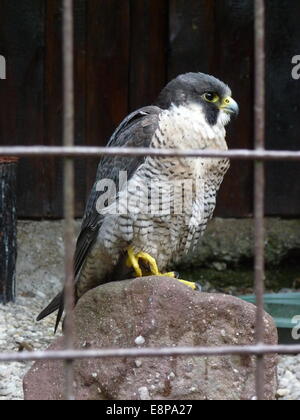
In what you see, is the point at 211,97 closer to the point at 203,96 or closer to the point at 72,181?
the point at 203,96

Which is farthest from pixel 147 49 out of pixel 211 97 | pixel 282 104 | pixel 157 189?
pixel 157 189

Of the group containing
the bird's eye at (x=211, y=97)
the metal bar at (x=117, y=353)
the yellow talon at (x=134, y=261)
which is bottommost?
the yellow talon at (x=134, y=261)

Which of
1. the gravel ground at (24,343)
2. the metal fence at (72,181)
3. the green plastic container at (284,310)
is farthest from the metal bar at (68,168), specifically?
the green plastic container at (284,310)

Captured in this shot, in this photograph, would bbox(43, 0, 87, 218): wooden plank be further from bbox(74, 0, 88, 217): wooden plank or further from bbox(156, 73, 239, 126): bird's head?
bbox(156, 73, 239, 126): bird's head

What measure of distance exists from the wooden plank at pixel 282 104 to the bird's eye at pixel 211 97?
5.90 ft

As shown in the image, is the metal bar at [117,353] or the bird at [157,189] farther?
the bird at [157,189]

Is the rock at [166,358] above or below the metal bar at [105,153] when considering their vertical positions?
below

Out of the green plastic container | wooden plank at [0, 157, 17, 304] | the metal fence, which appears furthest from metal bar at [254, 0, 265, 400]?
wooden plank at [0, 157, 17, 304]

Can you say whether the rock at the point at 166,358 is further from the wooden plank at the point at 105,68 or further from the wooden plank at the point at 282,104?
the wooden plank at the point at 282,104

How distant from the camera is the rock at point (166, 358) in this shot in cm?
307

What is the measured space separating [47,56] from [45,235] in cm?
113

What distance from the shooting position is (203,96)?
156 inches

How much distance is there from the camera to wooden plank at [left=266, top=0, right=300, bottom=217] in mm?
5648

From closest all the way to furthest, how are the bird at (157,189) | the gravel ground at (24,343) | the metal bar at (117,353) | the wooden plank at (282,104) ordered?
the metal bar at (117,353) < the bird at (157,189) < the gravel ground at (24,343) < the wooden plank at (282,104)
